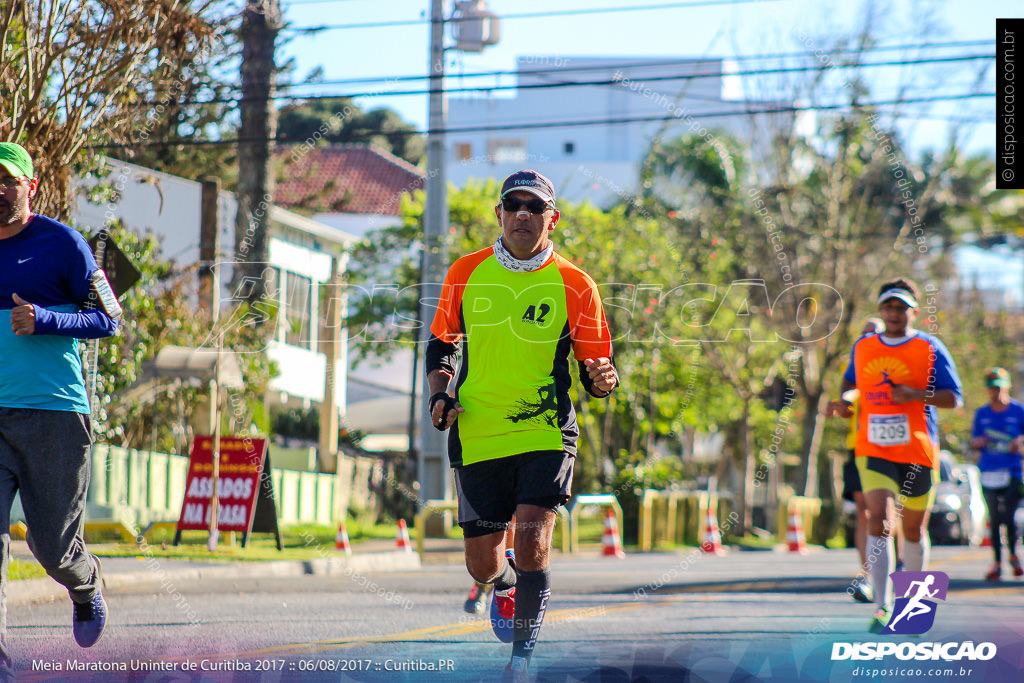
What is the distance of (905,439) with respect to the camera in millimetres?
7496

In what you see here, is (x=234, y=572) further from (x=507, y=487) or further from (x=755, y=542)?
(x=755, y=542)

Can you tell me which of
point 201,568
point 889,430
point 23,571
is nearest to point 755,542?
point 201,568

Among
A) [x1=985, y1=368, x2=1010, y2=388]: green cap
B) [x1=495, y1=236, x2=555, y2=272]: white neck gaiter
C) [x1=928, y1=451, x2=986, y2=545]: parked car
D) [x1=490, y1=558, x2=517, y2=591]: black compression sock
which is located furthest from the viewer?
[x1=928, y1=451, x2=986, y2=545]: parked car

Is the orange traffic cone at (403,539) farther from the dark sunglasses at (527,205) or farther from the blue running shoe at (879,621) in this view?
the dark sunglasses at (527,205)

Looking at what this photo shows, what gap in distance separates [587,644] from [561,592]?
3.79m

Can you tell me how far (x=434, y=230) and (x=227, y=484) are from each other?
4.94 m

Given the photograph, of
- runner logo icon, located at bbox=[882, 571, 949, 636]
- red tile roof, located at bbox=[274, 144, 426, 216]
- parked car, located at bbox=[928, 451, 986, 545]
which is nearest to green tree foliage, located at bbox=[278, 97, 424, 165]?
red tile roof, located at bbox=[274, 144, 426, 216]

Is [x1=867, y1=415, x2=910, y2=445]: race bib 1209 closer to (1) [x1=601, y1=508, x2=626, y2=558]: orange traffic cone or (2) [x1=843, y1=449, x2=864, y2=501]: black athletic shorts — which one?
(2) [x1=843, y1=449, x2=864, y2=501]: black athletic shorts

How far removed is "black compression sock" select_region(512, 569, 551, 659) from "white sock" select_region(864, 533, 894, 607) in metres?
3.00

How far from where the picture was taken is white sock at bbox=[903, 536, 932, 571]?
7.37 metres

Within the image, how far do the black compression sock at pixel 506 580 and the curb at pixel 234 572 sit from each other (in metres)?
3.73

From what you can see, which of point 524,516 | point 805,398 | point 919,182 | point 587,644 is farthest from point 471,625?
point 919,182

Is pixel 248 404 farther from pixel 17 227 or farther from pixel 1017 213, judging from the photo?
pixel 1017 213

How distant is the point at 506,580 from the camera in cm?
562
